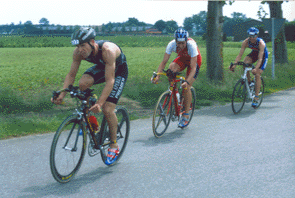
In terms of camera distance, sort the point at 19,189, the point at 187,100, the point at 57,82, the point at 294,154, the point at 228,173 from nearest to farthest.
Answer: the point at 19,189
the point at 228,173
the point at 294,154
the point at 187,100
the point at 57,82

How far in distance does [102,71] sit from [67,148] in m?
1.14

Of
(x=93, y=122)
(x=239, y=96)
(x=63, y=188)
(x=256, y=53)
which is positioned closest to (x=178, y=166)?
(x=93, y=122)

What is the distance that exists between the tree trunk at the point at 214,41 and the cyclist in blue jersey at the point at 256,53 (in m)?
4.02

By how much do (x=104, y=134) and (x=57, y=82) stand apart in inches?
428

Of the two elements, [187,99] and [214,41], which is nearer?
[187,99]

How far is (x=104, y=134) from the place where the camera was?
186 inches

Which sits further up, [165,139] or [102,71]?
[102,71]

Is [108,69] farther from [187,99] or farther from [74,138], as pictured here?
[187,99]

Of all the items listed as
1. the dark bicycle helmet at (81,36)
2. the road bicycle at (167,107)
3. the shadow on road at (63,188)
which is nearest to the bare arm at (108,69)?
the dark bicycle helmet at (81,36)

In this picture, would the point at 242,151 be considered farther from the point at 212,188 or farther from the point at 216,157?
→ the point at 212,188

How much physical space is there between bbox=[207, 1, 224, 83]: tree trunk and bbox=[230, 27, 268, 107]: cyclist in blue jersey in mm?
4015

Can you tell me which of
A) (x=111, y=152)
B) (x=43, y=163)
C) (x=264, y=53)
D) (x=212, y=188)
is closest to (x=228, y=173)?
(x=212, y=188)

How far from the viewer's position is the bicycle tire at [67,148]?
3982 millimetres

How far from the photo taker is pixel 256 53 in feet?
30.7
